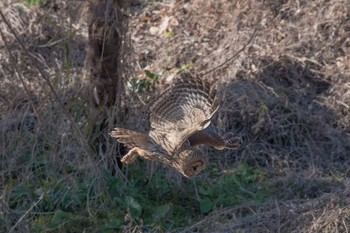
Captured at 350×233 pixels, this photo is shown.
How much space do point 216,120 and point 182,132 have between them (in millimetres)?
2993

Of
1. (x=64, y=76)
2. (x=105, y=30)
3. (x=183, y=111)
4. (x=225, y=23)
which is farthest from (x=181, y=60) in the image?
(x=183, y=111)

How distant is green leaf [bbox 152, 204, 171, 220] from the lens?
720cm

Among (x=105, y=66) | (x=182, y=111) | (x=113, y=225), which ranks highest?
(x=182, y=111)

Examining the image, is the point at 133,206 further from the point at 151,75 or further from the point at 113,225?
the point at 151,75

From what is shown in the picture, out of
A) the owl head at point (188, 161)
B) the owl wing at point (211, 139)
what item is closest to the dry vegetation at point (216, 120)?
the owl wing at point (211, 139)

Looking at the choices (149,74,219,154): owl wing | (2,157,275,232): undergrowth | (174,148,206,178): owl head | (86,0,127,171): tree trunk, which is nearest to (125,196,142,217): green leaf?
(2,157,275,232): undergrowth

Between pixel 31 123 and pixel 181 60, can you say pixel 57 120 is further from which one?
pixel 181 60

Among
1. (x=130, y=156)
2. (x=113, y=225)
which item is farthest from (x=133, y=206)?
(x=130, y=156)

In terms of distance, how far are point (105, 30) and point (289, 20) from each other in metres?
3.00

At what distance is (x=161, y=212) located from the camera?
7219 millimetres

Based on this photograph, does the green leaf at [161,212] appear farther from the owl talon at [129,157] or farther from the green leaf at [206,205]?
the owl talon at [129,157]

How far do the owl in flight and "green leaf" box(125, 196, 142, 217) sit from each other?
1.69m

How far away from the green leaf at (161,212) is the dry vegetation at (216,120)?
0.01 metres

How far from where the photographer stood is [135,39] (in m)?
9.74
